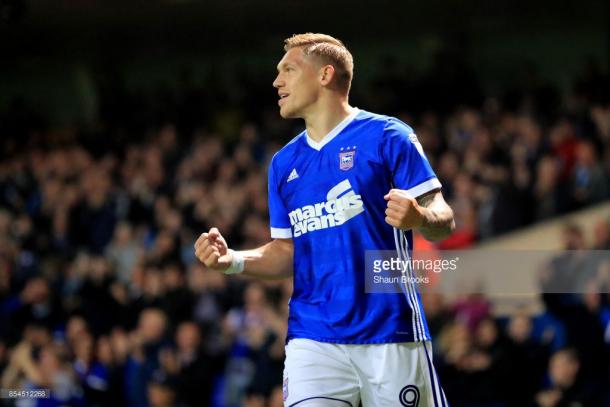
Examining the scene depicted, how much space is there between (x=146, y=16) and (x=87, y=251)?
6790mm

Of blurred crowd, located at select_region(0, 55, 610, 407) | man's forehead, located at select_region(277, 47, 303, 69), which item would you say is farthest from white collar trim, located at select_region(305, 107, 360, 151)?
blurred crowd, located at select_region(0, 55, 610, 407)

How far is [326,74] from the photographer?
5.46m

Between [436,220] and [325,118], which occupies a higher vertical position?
[325,118]

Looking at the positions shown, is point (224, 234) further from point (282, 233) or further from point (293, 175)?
point (293, 175)

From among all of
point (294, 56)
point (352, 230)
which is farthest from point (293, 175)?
point (294, 56)

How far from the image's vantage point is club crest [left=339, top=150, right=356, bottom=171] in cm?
526

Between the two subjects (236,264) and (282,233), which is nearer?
(236,264)

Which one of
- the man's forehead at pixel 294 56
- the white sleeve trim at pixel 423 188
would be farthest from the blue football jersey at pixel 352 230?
the man's forehead at pixel 294 56

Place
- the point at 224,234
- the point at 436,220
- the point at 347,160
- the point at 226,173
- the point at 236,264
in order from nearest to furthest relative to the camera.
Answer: the point at 436,220, the point at 347,160, the point at 236,264, the point at 224,234, the point at 226,173

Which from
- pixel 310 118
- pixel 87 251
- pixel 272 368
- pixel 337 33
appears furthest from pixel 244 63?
pixel 310 118

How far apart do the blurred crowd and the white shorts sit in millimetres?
4234

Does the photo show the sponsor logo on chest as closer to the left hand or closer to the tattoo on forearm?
the tattoo on forearm

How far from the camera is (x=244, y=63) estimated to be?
2173cm

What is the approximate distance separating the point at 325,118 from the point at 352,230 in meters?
0.62
